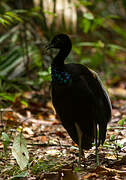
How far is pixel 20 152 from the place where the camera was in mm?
2713

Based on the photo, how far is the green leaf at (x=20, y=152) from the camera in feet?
8.63

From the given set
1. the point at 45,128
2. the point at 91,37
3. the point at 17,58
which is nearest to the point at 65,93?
the point at 45,128

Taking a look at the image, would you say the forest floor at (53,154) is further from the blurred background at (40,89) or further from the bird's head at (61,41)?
the bird's head at (61,41)

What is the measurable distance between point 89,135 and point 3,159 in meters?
0.77

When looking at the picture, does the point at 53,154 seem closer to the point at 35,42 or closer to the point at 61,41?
the point at 61,41

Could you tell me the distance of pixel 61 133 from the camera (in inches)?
161

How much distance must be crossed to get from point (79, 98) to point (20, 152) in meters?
0.63

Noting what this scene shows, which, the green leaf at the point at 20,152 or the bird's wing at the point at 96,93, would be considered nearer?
the green leaf at the point at 20,152

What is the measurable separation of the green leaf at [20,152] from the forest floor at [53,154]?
7cm

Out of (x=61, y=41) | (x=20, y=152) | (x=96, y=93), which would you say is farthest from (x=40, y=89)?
(x=20, y=152)

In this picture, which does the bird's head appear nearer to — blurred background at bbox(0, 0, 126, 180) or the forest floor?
blurred background at bbox(0, 0, 126, 180)

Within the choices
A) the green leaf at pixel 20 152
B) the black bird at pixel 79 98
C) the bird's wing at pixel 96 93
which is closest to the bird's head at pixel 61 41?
the black bird at pixel 79 98

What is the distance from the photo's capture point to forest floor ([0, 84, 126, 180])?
250 cm

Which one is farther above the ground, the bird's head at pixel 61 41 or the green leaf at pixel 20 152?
the bird's head at pixel 61 41
